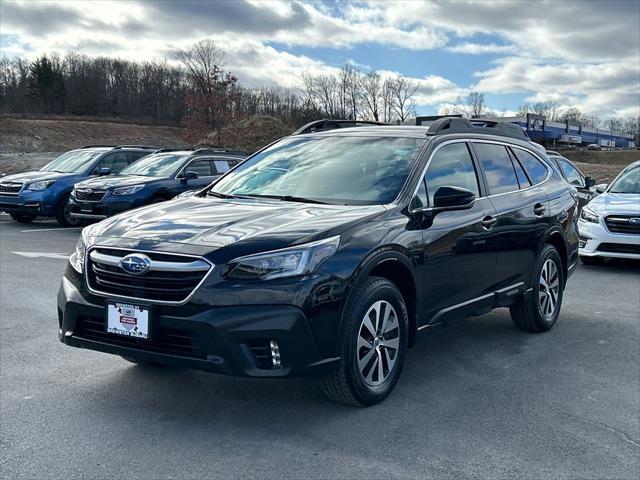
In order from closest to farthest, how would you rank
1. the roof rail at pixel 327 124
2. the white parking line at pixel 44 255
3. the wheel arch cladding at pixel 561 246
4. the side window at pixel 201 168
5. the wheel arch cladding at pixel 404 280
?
the wheel arch cladding at pixel 404 280, the roof rail at pixel 327 124, the wheel arch cladding at pixel 561 246, the white parking line at pixel 44 255, the side window at pixel 201 168

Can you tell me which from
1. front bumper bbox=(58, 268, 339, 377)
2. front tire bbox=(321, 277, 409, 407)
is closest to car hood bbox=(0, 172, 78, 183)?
front bumper bbox=(58, 268, 339, 377)

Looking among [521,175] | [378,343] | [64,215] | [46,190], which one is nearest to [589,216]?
[521,175]

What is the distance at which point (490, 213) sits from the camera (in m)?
5.28

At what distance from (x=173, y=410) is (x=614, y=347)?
3.78 meters

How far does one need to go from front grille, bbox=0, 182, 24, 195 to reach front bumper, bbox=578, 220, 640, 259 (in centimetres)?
1111

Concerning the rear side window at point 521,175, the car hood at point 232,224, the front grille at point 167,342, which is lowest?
the front grille at point 167,342

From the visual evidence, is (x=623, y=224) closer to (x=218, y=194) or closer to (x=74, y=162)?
(x=218, y=194)

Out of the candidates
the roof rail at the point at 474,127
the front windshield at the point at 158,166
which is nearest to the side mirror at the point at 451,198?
the roof rail at the point at 474,127

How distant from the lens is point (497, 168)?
5.71m

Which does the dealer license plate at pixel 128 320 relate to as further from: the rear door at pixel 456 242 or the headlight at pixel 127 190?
the headlight at pixel 127 190

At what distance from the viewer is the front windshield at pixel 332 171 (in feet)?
15.2

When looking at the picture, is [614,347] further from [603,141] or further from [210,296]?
[603,141]

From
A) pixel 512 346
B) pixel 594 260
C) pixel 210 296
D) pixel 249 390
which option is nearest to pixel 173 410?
pixel 249 390

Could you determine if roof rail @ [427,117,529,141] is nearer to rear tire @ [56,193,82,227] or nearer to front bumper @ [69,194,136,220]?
front bumper @ [69,194,136,220]
